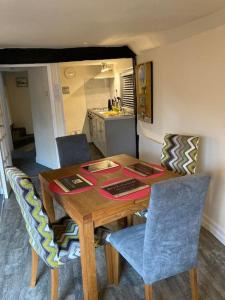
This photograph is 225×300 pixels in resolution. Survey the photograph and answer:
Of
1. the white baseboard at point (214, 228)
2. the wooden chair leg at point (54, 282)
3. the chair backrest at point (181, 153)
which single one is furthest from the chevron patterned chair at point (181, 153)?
the wooden chair leg at point (54, 282)

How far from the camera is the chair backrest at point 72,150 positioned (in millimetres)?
2848

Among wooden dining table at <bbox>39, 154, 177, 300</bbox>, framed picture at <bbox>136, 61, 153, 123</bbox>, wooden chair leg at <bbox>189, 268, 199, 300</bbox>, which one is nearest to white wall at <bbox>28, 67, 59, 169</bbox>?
framed picture at <bbox>136, 61, 153, 123</bbox>

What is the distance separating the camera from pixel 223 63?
87.3 inches

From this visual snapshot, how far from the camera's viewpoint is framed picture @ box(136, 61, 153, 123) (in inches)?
146

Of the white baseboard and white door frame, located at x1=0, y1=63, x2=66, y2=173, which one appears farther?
white door frame, located at x1=0, y1=63, x2=66, y2=173

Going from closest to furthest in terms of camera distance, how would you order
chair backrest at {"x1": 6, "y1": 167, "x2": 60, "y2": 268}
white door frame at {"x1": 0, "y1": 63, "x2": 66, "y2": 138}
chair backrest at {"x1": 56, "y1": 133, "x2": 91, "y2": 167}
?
chair backrest at {"x1": 6, "y1": 167, "x2": 60, "y2": 268}, chair backrest at {"x1": 56, "y1": 133, "x2": 91, "y2": 167}, white door frame at {"x1": 0, "y1": 63, "x2": 66, "y2": 138}

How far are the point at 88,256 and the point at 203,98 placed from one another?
1.84 m

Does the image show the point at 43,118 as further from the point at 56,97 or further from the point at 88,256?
the point at 88,256

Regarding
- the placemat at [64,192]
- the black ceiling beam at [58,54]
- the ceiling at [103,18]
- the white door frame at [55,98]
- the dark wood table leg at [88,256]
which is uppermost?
the ceiling at [103,18]

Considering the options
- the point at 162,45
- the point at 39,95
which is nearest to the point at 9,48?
the point at 39,95

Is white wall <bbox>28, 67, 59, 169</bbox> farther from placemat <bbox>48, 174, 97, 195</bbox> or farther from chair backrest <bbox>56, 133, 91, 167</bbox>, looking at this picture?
placemat <bbox>48, 174, 97, 195</bbox>

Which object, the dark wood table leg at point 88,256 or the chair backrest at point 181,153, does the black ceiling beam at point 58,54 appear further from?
the dark wood table leg at point 88,256

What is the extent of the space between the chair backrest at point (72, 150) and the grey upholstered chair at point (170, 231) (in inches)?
54.5

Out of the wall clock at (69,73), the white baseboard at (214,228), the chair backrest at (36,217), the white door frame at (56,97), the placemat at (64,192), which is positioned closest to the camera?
the chair backrest at (36,217)
